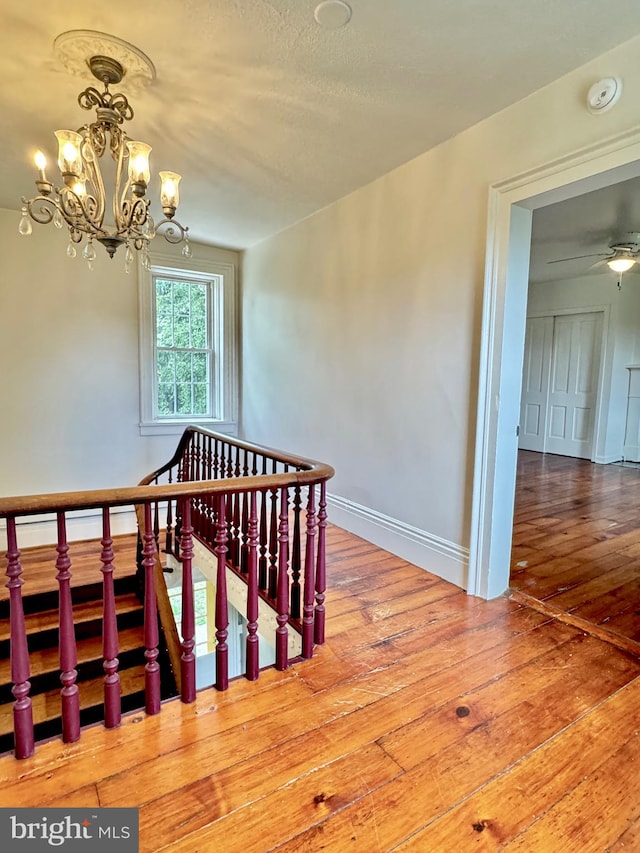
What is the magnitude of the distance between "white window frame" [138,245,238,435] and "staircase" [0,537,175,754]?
167 cm

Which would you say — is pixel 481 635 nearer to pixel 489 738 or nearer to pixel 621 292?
pixel 489 738

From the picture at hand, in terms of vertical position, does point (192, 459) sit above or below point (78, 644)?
above

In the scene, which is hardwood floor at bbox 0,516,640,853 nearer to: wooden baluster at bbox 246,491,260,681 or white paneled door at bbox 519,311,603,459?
wooden baluster at bbox 246,491,260,681

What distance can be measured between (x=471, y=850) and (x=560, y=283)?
7099 mm

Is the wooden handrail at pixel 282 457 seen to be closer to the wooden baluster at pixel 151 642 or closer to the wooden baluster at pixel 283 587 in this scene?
the wooden baluster at pixel 283 587

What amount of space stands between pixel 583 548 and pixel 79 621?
11.6 feet

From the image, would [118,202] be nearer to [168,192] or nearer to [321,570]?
[168,192]

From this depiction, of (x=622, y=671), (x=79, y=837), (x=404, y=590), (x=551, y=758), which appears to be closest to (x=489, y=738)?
(x=551, y=758)

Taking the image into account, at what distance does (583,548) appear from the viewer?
3.24 metres

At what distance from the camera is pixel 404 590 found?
2607mm

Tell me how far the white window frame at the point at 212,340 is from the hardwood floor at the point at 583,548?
130 inches

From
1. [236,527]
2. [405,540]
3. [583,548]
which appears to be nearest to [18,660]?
[236,527]

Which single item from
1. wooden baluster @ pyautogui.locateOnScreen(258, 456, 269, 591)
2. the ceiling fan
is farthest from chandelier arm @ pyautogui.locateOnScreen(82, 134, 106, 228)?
the ceiling fan

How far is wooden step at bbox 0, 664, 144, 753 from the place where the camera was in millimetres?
2463
